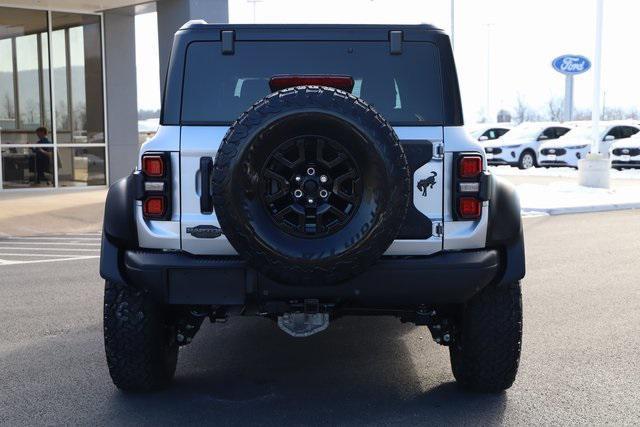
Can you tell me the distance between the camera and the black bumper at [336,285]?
408 centimetres

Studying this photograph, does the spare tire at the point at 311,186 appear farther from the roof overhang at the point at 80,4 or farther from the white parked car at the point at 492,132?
the white parked car at the point at 492,132

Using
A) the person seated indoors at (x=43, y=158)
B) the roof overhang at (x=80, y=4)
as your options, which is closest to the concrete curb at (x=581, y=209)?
the roof overhang at (x=80, y=4)

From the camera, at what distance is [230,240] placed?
3871mm

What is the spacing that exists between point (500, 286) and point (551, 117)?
11338cm

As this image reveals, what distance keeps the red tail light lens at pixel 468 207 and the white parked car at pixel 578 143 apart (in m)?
23.5

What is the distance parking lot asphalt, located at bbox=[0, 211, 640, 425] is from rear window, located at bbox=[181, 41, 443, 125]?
158 cm

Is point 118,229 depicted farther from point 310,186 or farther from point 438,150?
point 438,150

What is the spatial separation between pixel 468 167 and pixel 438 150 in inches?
7.0

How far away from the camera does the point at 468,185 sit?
422 centimetres

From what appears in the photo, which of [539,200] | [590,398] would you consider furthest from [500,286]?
[539,200]

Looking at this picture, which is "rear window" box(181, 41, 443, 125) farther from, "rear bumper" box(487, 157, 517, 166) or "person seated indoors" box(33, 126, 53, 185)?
"rear bumper" box(487, 157, 517, 166)

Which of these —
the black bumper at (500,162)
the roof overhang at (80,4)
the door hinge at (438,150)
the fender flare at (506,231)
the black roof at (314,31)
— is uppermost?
the roof overhang at (80,4)

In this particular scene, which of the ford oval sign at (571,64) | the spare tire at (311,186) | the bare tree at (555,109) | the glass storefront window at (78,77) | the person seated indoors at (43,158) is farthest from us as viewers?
the bare tree at (555,109)

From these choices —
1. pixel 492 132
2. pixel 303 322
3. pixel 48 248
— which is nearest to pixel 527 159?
pixel 492 132
